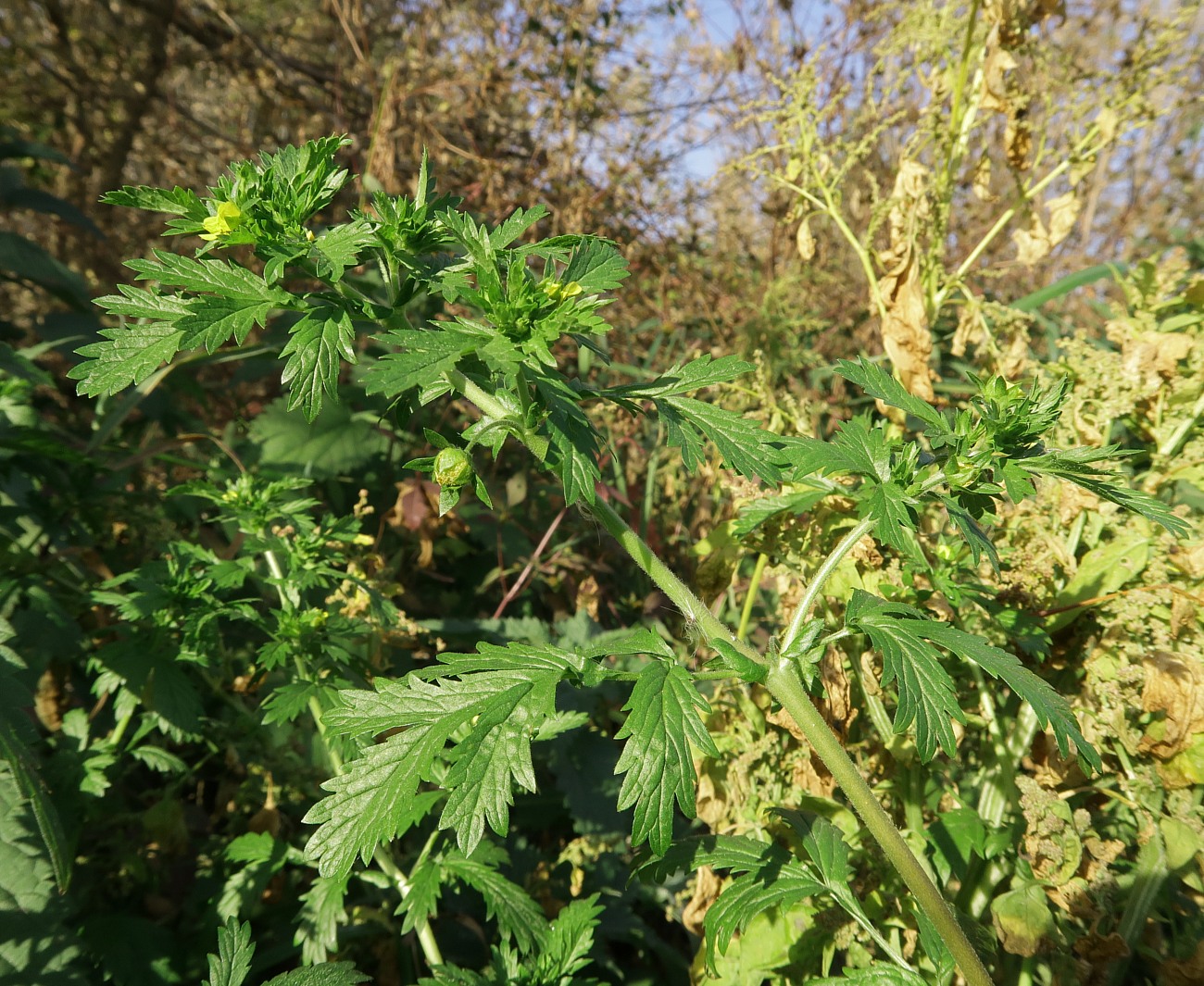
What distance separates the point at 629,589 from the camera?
2.72m

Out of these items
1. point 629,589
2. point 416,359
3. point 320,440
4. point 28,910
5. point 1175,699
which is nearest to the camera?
point 416,359

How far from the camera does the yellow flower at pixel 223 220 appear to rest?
0.97 meters

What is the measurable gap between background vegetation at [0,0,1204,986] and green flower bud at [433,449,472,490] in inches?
4.0

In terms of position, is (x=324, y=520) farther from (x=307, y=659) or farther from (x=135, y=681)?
(x=135, y=681)

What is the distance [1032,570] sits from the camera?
1.47m

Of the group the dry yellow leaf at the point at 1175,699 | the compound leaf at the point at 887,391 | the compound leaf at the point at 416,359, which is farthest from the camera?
the dry yellow leaf at the point at 1175,699

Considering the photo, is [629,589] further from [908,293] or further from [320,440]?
[908,293]

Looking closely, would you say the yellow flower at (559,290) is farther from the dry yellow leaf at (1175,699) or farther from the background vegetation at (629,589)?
the dry yellow leaf at (1175,699)

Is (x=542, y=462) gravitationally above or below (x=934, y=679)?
above

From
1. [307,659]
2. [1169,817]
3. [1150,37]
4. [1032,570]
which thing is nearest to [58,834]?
[307,659]

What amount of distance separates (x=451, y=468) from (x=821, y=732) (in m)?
0.53

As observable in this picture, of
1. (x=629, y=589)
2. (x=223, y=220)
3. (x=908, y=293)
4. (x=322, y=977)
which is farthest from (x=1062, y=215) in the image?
(x=322, y=977)

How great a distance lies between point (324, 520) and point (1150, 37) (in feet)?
8.05

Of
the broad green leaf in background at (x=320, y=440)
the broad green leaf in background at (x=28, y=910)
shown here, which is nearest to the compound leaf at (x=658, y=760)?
the broad green leaf in background at (x=28, y=910)
